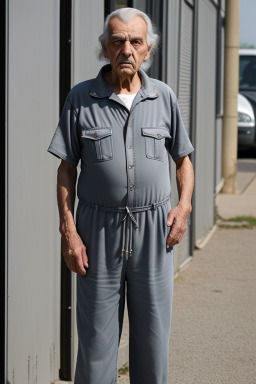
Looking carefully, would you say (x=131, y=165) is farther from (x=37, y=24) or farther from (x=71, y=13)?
(x=71, y=13)

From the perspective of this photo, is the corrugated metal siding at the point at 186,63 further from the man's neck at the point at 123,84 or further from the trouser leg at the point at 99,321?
the trouser leg at the point at 99,321

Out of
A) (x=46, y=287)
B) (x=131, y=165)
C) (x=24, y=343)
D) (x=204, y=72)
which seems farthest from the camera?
(x=204, y=72)

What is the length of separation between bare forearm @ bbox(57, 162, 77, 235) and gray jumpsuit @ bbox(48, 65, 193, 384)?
39mm

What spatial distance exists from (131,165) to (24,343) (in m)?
1.19

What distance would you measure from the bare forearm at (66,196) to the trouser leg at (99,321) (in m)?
0.18

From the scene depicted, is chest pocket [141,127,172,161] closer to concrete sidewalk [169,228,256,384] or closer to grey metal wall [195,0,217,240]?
concrete sidewalk [169,228,256,384]


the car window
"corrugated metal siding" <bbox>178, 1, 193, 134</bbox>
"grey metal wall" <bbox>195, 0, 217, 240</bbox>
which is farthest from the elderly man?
the car window

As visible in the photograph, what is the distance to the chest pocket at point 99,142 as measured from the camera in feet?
11.0

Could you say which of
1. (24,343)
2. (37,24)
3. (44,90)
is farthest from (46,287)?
(37,24)

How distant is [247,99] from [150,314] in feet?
53.7

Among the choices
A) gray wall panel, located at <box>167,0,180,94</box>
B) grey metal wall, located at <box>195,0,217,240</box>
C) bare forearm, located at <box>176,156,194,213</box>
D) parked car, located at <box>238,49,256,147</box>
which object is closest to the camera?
bare forearm, located at <box>176,156,194,213</box>

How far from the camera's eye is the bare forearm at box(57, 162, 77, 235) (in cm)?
341

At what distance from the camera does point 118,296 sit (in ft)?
11.4
